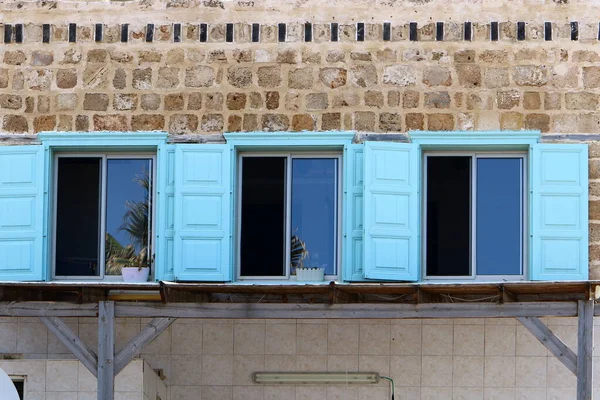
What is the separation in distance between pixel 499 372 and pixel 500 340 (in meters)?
0.30

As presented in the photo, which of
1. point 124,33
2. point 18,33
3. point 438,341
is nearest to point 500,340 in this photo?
point 438,341

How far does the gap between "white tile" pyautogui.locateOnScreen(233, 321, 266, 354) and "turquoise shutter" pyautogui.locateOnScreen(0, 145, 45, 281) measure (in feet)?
6.43

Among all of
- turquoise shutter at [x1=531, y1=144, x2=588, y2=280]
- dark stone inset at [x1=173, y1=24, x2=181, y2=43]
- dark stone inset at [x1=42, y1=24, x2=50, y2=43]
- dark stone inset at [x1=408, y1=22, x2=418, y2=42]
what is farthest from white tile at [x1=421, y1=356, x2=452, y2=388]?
dark stone inset at [x1=42, y1=24, x2=50, y2=43]

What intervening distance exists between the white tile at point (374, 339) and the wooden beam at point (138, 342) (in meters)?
2.06

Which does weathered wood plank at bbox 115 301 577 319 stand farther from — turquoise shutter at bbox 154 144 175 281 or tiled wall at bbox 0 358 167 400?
turquoise shutter at bbox 154 144 175 281

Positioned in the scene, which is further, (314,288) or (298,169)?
(298,169)

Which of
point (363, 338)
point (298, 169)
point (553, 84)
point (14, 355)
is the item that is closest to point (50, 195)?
point (14, 355)

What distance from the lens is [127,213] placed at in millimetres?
13367

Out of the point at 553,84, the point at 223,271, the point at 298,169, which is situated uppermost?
the point at 553,84

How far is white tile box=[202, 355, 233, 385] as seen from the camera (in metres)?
13.0

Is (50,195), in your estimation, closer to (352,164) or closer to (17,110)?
(17,110)

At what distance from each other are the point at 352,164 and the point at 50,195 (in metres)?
2.93

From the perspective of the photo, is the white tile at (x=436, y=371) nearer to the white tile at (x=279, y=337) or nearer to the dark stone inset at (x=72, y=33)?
the white tile at (x=279, y=337)

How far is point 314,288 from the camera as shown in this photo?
38.2ft
